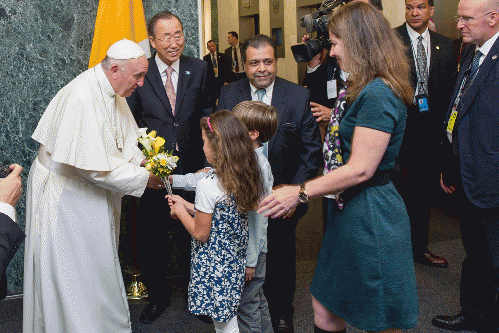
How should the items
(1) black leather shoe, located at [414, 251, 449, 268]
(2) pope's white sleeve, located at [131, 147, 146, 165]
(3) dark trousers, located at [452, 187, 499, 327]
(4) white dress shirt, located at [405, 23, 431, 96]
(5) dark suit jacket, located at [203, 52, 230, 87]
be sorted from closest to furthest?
1. (3) dark trousers, located at [452, 187, 499, 327]
2. (2) pope's white sleeve, located at [131, 147, 146, 165]
3. (4) white dress shirt, located at [405, 23, 431, 96]
4. (1) black leather shoe, located at [414, 251, 449, 268]
5. (5) dark suit jacket, located at [203, 52, 230, 87]

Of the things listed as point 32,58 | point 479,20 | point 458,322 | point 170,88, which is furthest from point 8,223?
point 458,322

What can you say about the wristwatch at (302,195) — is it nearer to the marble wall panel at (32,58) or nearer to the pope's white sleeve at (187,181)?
the pope's white sleeve at (187,181)

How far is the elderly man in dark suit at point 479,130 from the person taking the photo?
240 cm

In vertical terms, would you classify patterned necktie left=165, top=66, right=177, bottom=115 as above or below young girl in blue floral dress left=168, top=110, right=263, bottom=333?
above

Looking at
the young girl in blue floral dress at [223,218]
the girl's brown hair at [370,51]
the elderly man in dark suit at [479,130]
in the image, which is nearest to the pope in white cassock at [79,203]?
the young girl in blue floral dress at [223,218]

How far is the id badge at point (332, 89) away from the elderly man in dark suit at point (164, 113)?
764 mm

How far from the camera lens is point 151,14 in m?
3.65

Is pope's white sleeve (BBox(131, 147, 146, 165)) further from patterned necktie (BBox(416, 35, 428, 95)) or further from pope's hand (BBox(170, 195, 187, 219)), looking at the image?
patterned necktie (BBox(416, 35, 428, 95))

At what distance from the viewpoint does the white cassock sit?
249cm

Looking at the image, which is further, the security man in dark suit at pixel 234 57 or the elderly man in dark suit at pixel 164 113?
the security man in dark suit at pixel 234 57

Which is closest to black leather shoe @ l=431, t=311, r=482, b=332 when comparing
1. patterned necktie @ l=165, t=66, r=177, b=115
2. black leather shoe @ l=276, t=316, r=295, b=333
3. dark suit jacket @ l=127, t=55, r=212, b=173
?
black leather shoe @ l=276, t=316, r=295, b=333

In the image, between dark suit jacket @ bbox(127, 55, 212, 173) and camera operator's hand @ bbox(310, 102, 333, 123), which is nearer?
camera operator's hand @ bbox(310, 102, 333, 123)

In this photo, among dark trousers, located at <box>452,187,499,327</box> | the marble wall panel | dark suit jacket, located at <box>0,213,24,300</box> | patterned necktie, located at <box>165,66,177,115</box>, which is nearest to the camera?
dark suit jacket, located at <box>0,213,24,300</box>

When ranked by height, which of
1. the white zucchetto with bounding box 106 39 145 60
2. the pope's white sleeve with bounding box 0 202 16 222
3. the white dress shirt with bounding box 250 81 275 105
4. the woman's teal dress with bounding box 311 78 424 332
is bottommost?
the woman's teal dress with bounding box 311 78 424 332
